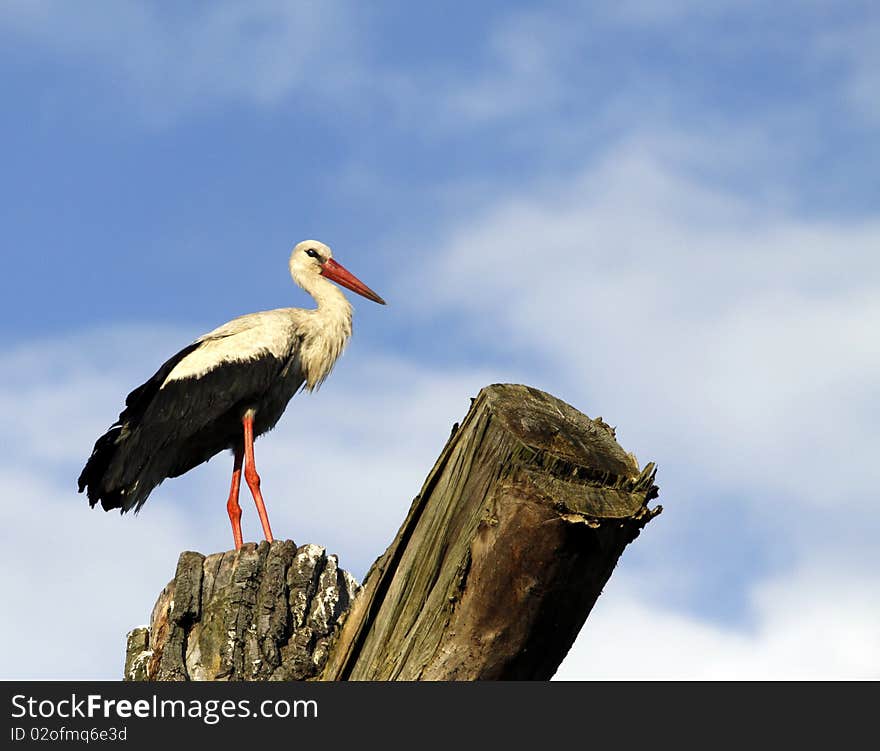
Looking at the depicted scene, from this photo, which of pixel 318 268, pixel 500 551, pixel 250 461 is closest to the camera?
pixel 500 551

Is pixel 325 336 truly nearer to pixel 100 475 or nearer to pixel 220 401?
pixel 220 401

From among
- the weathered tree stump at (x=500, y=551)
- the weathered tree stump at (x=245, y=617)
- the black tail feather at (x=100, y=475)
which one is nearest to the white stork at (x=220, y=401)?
the black tail feather at (x=100, y=475)

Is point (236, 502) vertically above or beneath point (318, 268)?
beneath

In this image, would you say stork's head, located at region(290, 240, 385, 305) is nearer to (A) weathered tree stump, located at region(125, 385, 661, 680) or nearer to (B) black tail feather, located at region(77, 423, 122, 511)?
(B) black tail feather, located at region(77, 423, 122, 511)

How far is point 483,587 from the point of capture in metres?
4.29

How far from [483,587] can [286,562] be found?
5.10 ft

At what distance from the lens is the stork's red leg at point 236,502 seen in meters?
10.7

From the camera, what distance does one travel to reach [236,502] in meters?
11.0

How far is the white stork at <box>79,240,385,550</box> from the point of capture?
10.3m

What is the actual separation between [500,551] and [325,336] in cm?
762

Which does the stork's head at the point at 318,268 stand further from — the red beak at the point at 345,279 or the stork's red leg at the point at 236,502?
the stork's red leg at the point at 236,502

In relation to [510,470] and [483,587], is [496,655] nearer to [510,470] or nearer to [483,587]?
[483,587]

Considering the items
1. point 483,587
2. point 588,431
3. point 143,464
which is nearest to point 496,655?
point 483,587

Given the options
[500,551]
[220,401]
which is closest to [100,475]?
[220,401]
